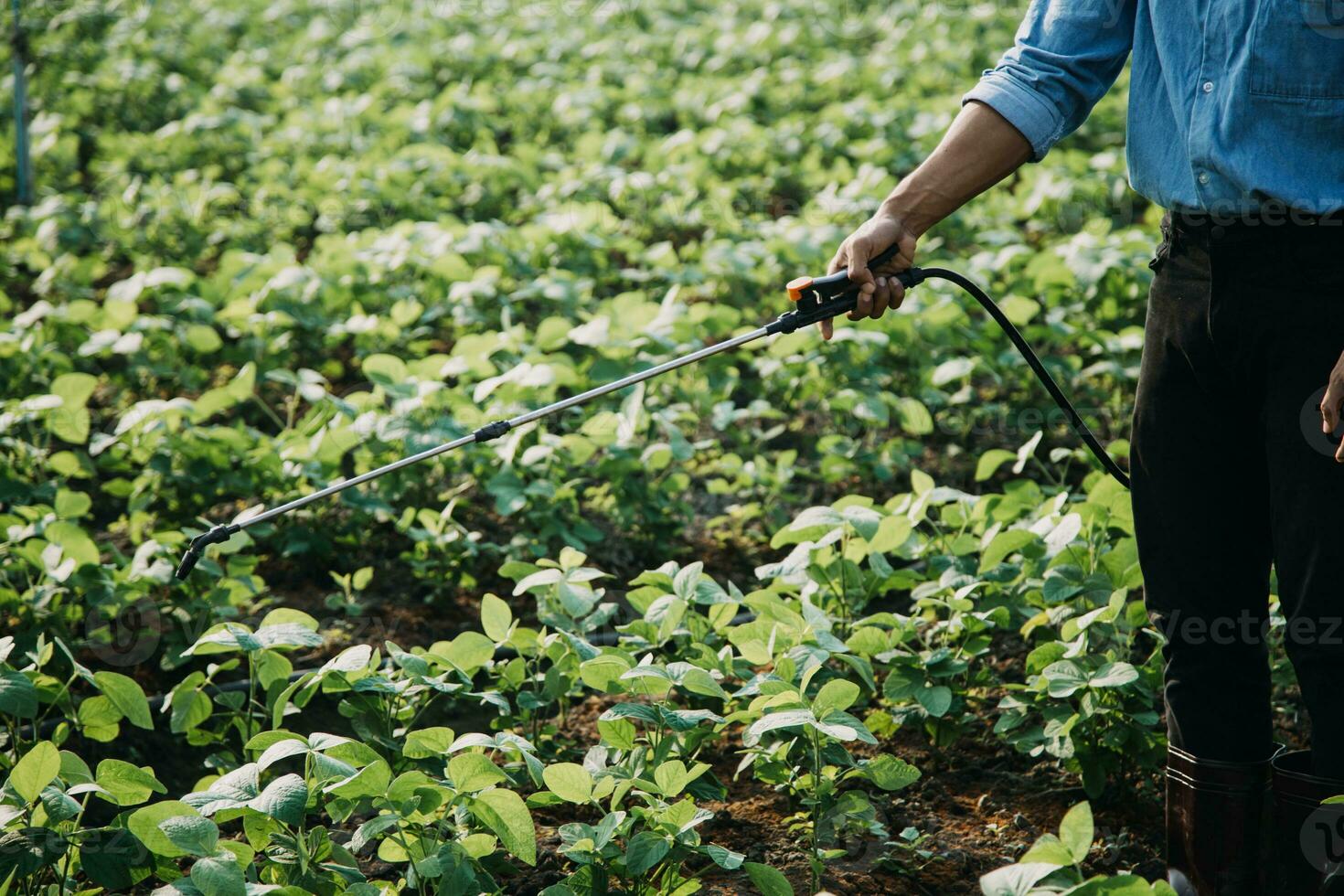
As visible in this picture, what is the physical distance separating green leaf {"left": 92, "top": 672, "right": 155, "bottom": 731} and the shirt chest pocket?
1.85 m

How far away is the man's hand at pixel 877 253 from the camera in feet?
6.40

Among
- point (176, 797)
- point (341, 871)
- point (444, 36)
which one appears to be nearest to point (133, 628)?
point (176, 797)

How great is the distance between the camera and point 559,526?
2971 millimetres

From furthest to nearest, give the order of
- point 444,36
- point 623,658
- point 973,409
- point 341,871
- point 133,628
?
point 444,36 → point 973,409 → point 133,628 → point 623,658 → point 341,871

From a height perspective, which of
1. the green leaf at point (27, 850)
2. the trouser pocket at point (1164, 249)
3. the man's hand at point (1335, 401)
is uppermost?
the trouser pocket at point (1164, 249)

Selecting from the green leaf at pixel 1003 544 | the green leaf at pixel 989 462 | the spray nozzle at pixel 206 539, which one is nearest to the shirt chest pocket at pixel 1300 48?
the green leaf at pixel 1003 544

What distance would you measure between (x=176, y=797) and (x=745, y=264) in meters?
2.33

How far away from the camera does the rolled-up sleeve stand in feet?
5.98

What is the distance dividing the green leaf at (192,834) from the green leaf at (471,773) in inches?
12.7

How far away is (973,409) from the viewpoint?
362cm

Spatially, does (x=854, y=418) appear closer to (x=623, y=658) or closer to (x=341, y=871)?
(x=623, y=658)

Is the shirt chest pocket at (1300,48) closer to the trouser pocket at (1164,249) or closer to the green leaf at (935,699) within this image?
the trouser pocket at (1164,249)

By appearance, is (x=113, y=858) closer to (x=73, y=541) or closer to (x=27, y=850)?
→ (x=27, y=850)

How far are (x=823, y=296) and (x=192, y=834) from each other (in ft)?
3.82
